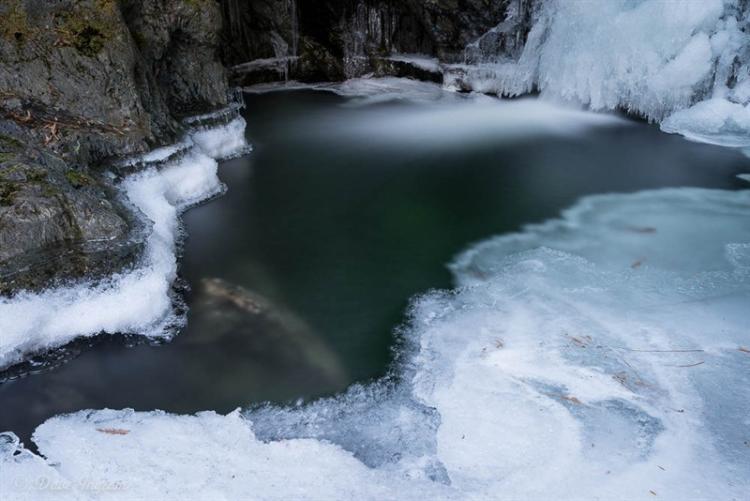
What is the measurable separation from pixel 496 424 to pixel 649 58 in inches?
353

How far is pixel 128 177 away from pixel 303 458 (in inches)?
155

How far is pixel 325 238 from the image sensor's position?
6.12m

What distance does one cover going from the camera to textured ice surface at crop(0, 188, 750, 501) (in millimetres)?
3166

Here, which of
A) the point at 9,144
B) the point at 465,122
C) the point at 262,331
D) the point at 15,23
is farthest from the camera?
the point at 465,122

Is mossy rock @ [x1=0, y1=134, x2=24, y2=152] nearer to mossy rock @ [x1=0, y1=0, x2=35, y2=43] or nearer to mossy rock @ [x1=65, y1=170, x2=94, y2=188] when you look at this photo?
mossy rock @ [x1=65, y1=170, x2=94, y2=188]

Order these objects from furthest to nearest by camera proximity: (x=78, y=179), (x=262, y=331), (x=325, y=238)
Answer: (x=325, y=238) → (x=78, y=179) → (x=262, y=331)

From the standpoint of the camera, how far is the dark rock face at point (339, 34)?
12.3 metres

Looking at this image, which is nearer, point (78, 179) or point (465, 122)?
point (78, 179)

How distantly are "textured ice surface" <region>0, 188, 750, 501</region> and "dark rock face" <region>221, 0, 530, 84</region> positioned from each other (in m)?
8.68

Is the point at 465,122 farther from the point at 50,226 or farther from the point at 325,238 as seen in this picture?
the point at 50,226

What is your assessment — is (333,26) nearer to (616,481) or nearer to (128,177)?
(128,177)

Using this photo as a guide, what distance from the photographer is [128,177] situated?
6.12 m

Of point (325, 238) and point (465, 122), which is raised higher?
point (465, 122)

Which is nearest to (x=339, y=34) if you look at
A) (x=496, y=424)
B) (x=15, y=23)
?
(x=15, y=23)
